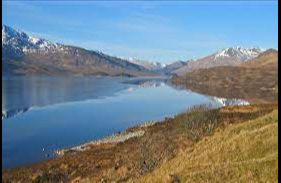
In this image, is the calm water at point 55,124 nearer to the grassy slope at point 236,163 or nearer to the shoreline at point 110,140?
the shoreline at point 110,140

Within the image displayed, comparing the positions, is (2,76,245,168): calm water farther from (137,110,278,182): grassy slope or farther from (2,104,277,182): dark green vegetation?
(137,110,278,182): grassy slope

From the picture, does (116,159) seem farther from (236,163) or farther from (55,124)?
(55,124)

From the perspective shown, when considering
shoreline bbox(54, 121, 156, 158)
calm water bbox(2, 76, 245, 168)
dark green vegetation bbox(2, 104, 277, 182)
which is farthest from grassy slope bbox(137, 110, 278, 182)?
shoreline bbox(54, 121, 156, 158)

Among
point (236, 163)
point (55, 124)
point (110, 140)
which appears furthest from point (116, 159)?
point (55, 124)

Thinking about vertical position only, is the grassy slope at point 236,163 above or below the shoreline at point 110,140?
above

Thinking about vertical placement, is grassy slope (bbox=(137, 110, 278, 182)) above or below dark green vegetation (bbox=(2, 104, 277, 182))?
above

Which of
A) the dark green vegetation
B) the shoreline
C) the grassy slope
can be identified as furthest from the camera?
the shoreline

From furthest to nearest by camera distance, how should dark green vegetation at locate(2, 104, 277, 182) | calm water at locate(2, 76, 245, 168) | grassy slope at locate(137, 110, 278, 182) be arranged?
calm water at locate(2, 76, 245, 168) < dark green vegetation at locate(2, 104, 277, 182) < grassy slope at locate(137, 110, 278, 182)

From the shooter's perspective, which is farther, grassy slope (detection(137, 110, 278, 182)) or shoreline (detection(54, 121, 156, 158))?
shoreline (detection(54, 121, 156, 158))

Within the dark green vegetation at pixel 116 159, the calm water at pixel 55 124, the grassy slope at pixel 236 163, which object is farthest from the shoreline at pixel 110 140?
the grassy slope at pixel 236 163

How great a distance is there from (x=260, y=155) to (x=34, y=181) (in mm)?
24984

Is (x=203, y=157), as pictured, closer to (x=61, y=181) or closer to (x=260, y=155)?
(x=260, y=155)

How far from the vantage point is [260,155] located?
19188 mm

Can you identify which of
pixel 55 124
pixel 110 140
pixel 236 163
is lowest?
pixel 110 140
